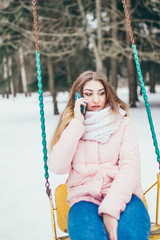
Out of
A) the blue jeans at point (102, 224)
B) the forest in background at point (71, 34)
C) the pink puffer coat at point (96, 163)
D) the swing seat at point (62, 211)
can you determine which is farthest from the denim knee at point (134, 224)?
the forest in background at point (71, 34)

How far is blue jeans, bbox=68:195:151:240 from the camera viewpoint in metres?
1.43

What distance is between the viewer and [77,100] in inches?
76.9

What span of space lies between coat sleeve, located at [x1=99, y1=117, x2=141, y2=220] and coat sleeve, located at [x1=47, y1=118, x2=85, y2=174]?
0.31 metres

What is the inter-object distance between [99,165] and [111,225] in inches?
16.6

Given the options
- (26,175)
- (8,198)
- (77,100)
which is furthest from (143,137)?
(77,100)

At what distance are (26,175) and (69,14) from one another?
8373 millimetres

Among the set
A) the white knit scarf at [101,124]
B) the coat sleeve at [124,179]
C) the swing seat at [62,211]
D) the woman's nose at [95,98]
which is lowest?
the swing seat at [62,211]

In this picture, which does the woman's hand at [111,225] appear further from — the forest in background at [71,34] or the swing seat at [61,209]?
the forest in background at [71,34]

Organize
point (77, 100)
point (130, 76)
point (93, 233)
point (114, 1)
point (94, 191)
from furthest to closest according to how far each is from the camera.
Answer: point (130, 76) → point (114, 1) → point (77, 100) → point (94, 191) → point (93, 233)

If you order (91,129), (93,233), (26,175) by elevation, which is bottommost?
(26,175)

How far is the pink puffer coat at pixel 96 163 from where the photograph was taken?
1701mm

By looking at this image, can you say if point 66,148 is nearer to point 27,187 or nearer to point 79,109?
point 79,109

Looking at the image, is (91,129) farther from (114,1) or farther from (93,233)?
(114,1)

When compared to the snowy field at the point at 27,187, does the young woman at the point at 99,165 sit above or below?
above
